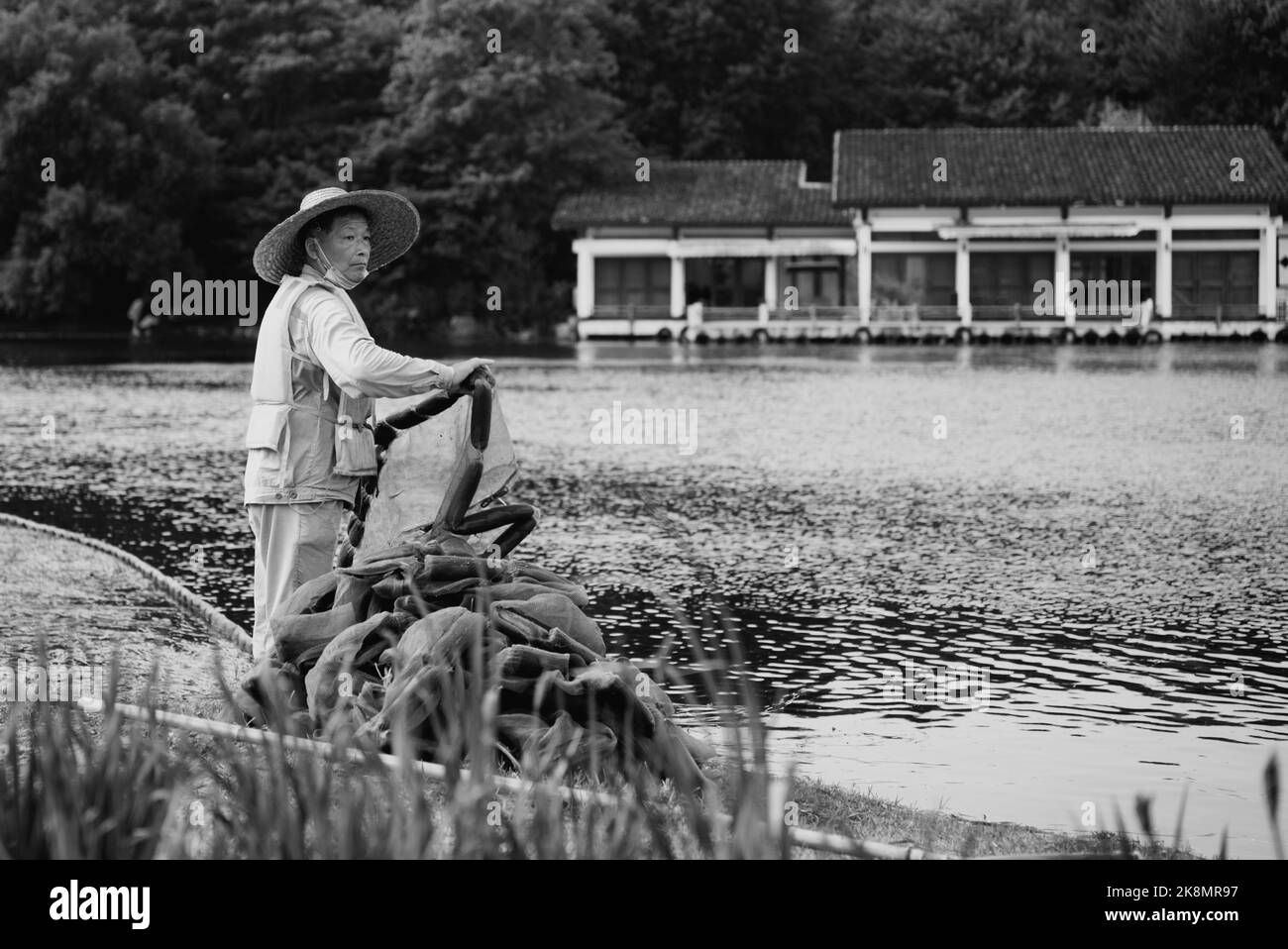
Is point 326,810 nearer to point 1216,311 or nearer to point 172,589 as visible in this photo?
point 172,589

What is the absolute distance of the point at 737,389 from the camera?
82.8ft

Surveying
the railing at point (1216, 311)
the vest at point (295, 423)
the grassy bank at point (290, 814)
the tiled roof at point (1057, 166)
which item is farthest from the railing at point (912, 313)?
the grassy bank at point (290, 814)

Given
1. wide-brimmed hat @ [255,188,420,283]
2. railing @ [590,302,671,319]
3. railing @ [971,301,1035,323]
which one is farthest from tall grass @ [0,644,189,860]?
railing @ [590,302,671,319]

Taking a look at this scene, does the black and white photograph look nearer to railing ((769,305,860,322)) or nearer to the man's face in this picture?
the man's face

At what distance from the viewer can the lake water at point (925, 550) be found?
21.1 ft

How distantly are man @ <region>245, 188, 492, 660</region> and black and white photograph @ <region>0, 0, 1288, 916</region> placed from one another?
2 centimetres

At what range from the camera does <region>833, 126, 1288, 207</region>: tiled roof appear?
144 feet

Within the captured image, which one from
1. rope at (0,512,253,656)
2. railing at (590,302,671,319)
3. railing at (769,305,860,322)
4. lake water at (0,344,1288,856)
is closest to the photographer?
lake water at (0,344,1288,856)

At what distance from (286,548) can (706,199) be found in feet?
134

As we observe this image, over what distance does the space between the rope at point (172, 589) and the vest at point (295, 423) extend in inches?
58.8

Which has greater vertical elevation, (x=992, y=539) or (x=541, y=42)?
(x=541, y=42)
